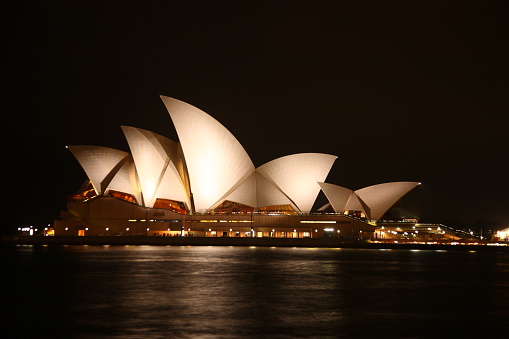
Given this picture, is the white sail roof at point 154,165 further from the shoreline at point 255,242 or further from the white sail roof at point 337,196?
the white sail roof at point 337,196

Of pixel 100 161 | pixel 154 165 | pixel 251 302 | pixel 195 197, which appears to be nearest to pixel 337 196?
pixel 195 197

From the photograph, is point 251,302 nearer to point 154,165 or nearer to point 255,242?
point 255,242

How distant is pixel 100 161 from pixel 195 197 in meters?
11.8

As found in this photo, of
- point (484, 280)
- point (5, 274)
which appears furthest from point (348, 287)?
point (5, 274)

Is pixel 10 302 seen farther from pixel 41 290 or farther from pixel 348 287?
pixel 348 287

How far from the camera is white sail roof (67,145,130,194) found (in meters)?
67.2

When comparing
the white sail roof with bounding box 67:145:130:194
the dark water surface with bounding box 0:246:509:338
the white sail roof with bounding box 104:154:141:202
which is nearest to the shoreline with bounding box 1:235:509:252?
the white sail roof with bounding box 104:154:141:202

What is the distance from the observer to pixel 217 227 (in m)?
67.9

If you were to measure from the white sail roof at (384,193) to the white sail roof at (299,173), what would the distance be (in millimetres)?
7517

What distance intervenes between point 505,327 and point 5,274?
23.5 metres

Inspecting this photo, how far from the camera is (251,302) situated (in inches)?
798

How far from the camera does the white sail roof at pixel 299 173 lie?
218 feet

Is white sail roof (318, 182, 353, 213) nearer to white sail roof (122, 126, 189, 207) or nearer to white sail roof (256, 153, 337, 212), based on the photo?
white sail roof (256, 153, 337, 212)

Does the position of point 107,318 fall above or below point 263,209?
below
